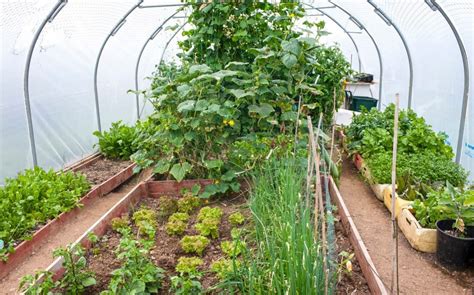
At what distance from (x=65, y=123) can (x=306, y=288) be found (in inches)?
183

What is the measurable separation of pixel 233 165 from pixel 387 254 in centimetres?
153

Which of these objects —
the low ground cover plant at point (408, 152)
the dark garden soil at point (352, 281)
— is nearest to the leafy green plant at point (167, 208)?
the dark garden soil at point (352, 281)

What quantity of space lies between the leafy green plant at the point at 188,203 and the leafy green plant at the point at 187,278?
0.85 metres

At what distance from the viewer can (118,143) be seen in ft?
17.4

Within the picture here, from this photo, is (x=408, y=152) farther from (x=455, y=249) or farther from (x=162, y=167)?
(x=162, y=167)

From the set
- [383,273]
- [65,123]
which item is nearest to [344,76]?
[383,273]

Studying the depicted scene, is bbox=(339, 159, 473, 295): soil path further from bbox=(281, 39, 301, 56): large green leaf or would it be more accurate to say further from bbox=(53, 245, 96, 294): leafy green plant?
bbox=(53, 245, 96, 294): leafy green plant

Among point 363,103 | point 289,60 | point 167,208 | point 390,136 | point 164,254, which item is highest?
point 289,60

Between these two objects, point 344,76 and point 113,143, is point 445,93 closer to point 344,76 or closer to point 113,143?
point 344,76

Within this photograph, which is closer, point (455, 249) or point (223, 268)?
point (223, 268)

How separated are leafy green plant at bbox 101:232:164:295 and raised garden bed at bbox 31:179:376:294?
116mm

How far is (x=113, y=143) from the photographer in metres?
5.34

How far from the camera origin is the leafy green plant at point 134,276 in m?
1.90

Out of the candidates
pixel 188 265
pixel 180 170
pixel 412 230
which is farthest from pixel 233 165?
pixel 412 230
